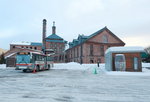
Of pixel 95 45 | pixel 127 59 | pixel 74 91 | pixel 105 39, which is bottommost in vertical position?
pixel 74 91

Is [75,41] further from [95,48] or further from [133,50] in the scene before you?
[133,50]

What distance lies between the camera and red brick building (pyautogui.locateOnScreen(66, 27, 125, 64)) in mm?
47531

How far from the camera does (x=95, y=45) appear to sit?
49.4 meters

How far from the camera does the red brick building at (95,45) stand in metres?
47.5

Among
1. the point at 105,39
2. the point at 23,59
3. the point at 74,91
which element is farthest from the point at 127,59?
the point at 105,39

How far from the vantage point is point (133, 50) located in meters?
21.3

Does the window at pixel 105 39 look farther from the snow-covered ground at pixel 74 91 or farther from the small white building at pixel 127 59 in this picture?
the snow-covered ground at pixel 74 91

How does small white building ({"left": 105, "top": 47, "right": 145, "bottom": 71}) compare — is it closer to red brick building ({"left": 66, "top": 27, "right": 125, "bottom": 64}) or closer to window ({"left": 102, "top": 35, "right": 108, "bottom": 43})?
red brick building ({"left": 66, "top": 27, "right": 125, "bottom": 64})

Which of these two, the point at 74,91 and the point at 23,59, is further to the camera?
the point at 23,59

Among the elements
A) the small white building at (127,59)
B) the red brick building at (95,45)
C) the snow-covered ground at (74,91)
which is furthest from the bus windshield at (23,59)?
the red brick building at (95,45)

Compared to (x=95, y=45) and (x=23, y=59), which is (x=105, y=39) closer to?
(x=95, y=45)

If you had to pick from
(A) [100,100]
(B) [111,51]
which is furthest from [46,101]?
(B) [111,51]

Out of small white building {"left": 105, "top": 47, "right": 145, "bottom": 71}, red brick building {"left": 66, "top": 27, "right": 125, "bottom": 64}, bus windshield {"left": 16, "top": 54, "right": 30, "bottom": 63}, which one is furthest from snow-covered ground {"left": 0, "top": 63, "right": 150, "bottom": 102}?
red brick building {"left": 66, "top": 27, "right": 125, "bottom": 64}

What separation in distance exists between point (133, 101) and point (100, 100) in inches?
57.4
